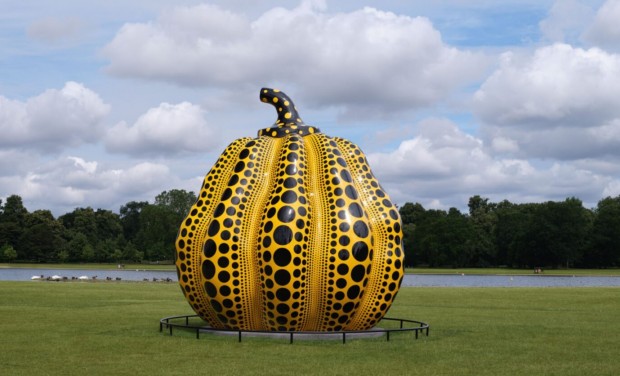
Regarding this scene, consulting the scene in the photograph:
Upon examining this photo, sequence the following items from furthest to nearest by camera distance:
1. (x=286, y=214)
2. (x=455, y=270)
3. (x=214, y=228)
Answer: (x=455, y=270) → (x=214, y=228) → (x=286, y=214)

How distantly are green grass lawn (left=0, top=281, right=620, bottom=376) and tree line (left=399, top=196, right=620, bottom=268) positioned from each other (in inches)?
3624

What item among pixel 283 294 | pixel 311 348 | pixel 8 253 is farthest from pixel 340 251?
pixel 8 253

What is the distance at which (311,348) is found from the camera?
18.0 meters

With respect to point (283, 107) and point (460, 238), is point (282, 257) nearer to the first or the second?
point (283, 107)

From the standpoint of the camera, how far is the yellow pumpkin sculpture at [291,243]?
18.7 m

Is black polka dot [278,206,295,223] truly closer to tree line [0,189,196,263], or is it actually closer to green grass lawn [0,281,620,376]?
green grass lawn [0,281,620,376]

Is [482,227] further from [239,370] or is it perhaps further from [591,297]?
[239,370]

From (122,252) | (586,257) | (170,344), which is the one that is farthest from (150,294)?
(586,257)

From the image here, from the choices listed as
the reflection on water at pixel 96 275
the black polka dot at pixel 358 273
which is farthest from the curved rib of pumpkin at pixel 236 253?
the reflection on water at pixel 96 275

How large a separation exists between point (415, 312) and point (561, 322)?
19.3 ft

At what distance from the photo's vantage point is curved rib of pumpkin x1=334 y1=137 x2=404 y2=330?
19.6m

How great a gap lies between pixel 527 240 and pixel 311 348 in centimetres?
10764

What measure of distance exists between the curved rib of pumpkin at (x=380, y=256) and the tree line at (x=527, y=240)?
335 feet

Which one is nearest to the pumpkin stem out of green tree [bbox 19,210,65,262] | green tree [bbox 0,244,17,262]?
green tree [bbox 0,244,17,262]
